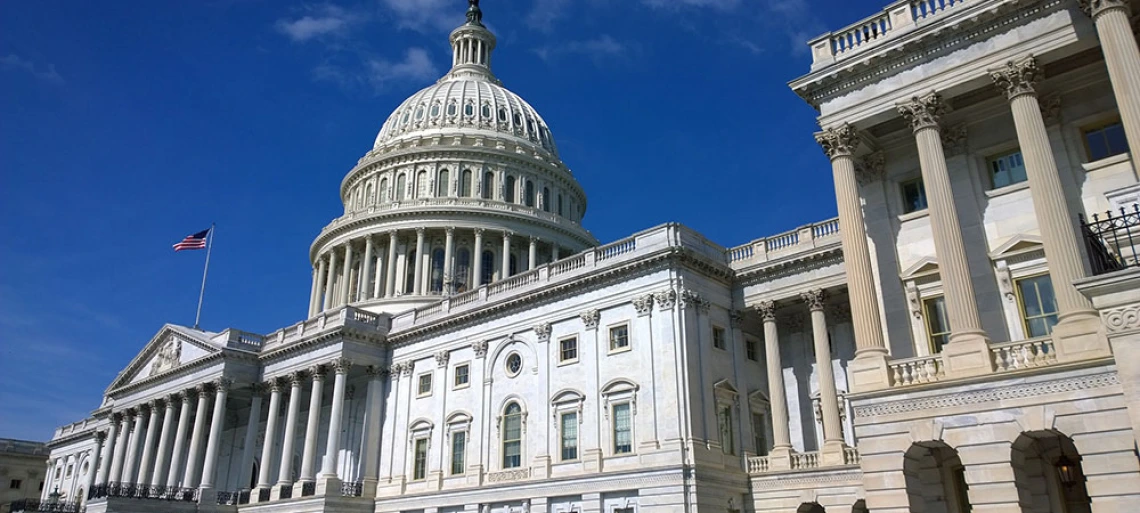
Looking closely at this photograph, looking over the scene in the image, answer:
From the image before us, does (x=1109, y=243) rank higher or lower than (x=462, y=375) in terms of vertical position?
lower

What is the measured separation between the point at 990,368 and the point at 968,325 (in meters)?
1.29

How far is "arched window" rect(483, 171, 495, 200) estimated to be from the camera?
245ft

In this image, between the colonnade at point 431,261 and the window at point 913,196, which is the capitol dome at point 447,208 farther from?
the window at point 913,196

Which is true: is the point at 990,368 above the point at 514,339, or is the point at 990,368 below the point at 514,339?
below

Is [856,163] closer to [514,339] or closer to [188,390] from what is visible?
[514,339]

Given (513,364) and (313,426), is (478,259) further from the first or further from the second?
(513,364)

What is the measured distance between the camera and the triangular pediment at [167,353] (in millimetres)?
57281

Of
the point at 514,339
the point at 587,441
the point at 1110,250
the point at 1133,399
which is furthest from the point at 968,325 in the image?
the point at 514,339

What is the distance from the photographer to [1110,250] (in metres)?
19.6

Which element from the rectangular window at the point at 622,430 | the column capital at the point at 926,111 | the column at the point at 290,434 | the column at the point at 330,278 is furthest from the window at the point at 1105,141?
the column at the point at 330,278

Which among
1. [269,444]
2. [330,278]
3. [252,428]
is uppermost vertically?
[330,278]

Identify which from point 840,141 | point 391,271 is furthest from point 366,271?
point 840,141

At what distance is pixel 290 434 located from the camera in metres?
51.3

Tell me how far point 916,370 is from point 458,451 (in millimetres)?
28944
